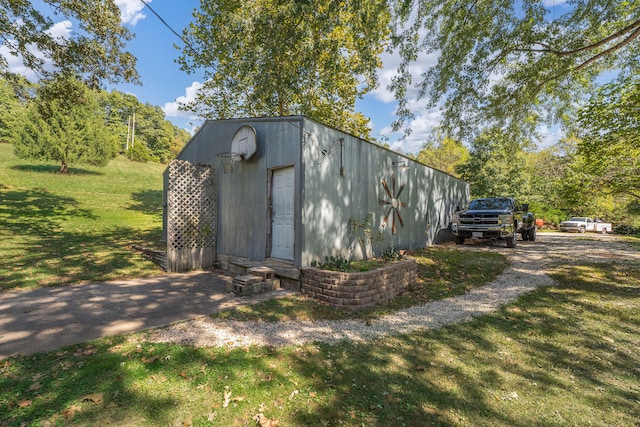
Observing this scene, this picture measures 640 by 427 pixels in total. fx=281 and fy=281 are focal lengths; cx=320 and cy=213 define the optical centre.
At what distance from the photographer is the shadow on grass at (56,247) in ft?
20.6

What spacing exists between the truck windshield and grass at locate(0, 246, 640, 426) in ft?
24.1

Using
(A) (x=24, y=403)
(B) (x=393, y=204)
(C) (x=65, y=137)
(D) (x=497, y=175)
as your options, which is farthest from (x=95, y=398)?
(C) (x=65, y=137)

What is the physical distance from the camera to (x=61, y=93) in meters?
9.78

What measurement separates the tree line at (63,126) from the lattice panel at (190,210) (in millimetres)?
5945

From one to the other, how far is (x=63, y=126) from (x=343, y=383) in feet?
99.2

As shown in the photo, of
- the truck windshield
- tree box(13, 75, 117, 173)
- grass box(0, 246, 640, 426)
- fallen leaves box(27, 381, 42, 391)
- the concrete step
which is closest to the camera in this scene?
grass box(0, 246, 640, 426)

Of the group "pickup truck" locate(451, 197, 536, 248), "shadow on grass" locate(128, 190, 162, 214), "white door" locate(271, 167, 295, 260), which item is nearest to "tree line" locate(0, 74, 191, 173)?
"shadow on grass" locate(128, 190, 162, 214)

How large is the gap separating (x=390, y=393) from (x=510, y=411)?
1.06m

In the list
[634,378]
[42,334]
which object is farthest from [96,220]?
[634,378]

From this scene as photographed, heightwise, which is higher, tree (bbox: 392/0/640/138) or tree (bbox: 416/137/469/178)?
tree (bbox: 416/137/469/178)

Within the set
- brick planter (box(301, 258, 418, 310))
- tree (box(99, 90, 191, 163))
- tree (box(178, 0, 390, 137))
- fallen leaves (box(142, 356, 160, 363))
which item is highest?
tree (box(99, 90, 191, 163))

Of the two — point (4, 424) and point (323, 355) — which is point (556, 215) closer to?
point (323, 355)

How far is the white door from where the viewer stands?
6.33m

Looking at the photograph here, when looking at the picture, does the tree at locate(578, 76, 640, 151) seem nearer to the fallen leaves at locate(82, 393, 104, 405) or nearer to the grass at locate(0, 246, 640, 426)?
the grass at locate(0, 246, 640, 426)
